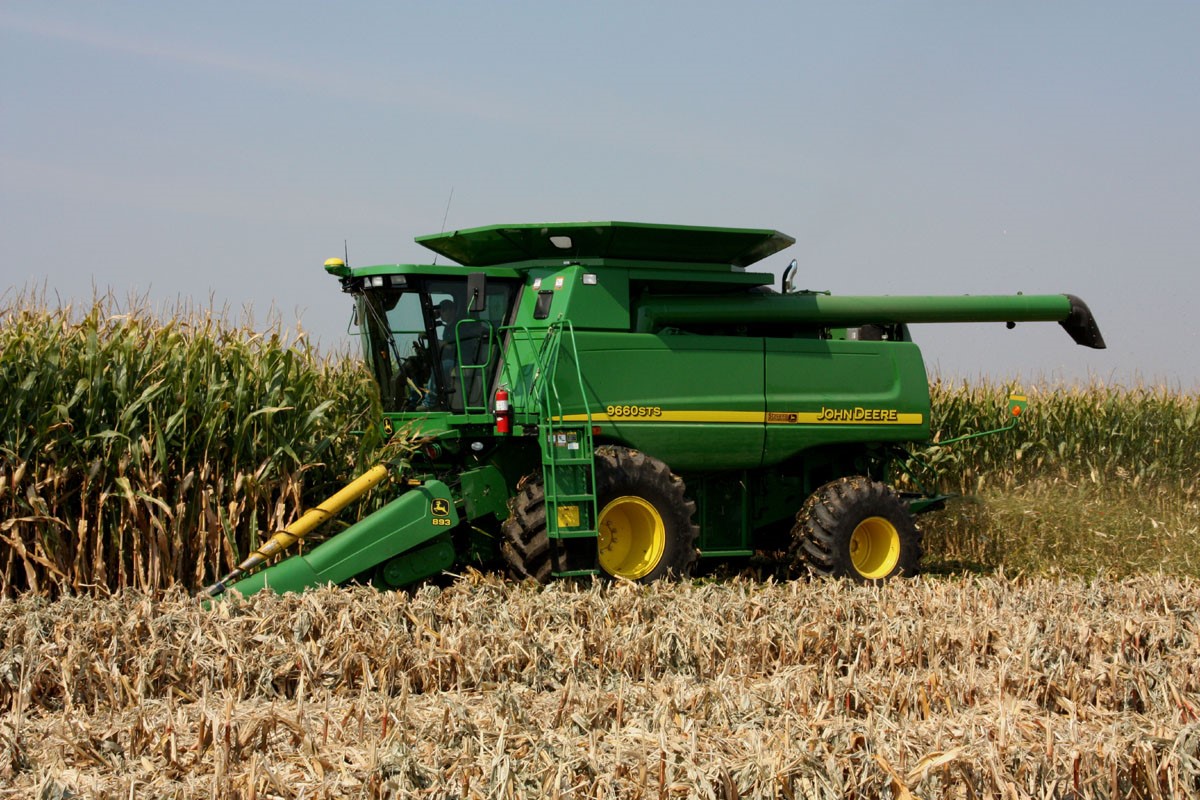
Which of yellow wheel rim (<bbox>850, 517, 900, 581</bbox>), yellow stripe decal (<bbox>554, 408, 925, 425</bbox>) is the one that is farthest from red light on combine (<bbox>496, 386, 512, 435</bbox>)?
yellow wheel rim (<bbox>850, 517, 900, 581</bbox>)

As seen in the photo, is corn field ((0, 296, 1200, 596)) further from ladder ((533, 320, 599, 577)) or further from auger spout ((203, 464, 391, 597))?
ladder ((533, 320, 599, 577))

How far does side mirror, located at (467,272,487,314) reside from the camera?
8.20 m

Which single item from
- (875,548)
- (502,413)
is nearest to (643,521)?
(502,413)

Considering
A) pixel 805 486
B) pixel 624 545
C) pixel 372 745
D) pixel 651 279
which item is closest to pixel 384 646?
pixel 372 745

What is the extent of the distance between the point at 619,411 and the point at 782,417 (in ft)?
4.51

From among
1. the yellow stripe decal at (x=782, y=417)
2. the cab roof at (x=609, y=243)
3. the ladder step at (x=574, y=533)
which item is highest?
the cab roof at (x=609, y=243)

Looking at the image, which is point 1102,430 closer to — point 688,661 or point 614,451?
point 614,451

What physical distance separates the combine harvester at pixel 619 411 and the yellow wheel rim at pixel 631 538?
1 cm

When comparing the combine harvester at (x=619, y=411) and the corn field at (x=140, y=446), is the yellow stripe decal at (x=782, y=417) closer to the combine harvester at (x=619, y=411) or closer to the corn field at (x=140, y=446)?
the combine harvester at (x=619, y=411)

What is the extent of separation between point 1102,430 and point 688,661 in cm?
973

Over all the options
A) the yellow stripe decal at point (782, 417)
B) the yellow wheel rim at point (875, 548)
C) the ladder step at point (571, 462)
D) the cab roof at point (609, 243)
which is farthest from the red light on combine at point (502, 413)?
the yellow wheel rim at point (875, 548)

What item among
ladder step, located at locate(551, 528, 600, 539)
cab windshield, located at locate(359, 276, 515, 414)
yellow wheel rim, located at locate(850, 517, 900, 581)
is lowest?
yellow wheel rim, located at locate(850, 517, 900, 581)

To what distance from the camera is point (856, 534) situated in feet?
30.7

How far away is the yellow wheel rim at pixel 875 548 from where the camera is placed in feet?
30.4
